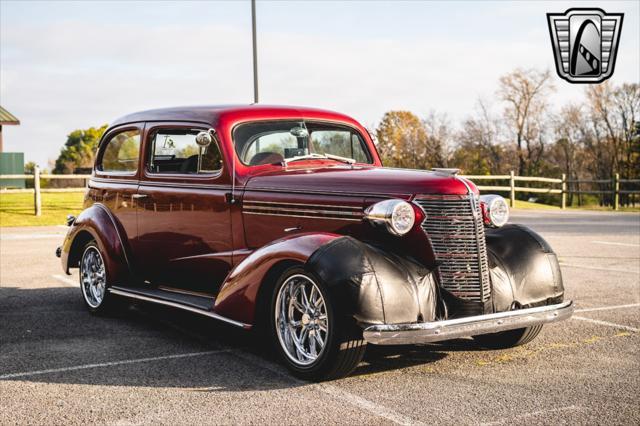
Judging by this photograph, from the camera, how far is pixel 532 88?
57.5 m

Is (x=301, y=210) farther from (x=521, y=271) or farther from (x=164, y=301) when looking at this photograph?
(x=521, y=271)

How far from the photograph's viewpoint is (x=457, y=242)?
5387mm

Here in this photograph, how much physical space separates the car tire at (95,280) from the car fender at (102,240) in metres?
0.10

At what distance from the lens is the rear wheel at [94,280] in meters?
7.57

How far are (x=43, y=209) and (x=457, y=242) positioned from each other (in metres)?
21.1

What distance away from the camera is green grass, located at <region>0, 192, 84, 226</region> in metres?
21.6

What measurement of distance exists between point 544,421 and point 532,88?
5648cm

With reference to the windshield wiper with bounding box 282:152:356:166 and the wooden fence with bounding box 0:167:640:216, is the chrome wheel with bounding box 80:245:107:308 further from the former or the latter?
the wooden fence with bounding box 0:167:640:216

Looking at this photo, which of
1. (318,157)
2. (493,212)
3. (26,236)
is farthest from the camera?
(26,236)

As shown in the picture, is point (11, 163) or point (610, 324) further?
point (11, 163)

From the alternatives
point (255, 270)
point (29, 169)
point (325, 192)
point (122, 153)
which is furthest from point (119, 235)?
point (29, 169)

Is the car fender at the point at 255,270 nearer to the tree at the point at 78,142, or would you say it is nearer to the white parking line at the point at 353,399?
the white parking line at the point at 353,399

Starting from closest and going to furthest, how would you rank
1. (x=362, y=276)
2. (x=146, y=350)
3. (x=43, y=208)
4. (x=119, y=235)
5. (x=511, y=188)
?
(x=362, y=276) → (x=146, y=350) → (x=119, y=235) → (x=43, y=208) → (x=511, y=188)

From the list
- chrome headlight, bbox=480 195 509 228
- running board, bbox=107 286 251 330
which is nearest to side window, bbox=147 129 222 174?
running board, bbox=107 286 251 330
